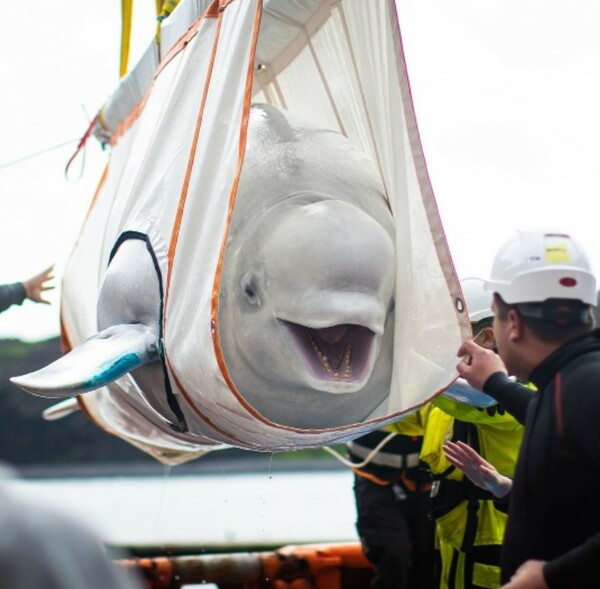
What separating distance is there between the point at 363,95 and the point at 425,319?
0.80m

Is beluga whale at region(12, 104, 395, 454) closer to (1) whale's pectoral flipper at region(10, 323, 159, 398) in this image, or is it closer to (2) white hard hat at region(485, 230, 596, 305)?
(1) whale's pectoral flipper at region(10, 323, 159, 398)

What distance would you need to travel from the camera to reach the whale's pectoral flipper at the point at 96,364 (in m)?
3.35

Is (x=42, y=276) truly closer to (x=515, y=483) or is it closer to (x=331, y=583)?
(x=331, y=583)

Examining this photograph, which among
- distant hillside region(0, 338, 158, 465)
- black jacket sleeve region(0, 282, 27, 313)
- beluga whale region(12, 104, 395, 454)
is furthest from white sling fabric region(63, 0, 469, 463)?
distant hillside region(0, 338, 158, 465)

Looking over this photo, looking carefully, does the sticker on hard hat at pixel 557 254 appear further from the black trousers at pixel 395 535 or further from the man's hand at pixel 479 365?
the black trousers at pixel 395 535

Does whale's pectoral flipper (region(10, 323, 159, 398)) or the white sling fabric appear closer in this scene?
the white sling fabric

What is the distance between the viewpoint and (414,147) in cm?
343

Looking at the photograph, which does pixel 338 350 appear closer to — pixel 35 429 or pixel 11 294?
pixel 11 294

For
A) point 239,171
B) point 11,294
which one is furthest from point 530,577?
point 11,294

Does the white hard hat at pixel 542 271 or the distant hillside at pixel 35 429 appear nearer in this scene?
the white hard hat at pixel 542 271

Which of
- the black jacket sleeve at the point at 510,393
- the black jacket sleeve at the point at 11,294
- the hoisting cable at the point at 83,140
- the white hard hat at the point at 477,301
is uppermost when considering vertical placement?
the hoisting cable at the point at 83,140

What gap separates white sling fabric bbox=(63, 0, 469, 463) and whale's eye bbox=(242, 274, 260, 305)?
0.21m

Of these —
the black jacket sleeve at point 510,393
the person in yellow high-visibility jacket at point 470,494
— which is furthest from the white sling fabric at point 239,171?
the black jacket sleeve at point 510,393

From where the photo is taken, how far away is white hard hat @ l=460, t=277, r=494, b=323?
13.1 feet
